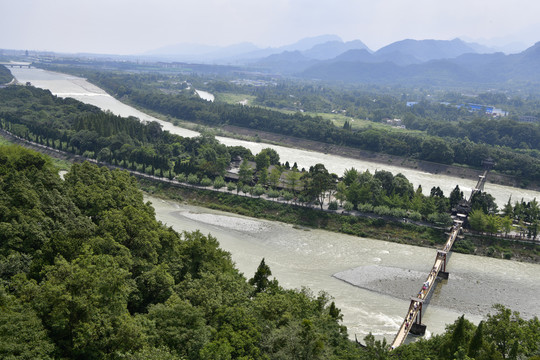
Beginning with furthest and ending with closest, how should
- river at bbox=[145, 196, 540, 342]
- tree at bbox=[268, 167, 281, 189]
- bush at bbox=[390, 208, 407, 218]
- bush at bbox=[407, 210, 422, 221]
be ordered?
tree at bbox=[268, 167, 281, 189] < bush at bbox=[390, 208, 407, 218] < bush at bbox=[407, 210, 422, 221] < river at bbox=[145, 196, 540, 342]

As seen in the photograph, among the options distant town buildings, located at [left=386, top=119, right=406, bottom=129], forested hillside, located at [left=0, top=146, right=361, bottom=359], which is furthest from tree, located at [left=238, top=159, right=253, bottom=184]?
distant town buildings, located at [left=386, top=119, right=406, bottom=129]

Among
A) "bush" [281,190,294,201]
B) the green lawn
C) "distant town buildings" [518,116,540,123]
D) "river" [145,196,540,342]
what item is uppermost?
"distant town buildings" [518,116,540,123]

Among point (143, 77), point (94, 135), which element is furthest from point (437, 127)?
point (143, 77)

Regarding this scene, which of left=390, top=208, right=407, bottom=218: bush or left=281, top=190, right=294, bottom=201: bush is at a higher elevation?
left=390, top=208, right=407, bottom=218: bush

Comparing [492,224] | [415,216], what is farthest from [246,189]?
[492,224]

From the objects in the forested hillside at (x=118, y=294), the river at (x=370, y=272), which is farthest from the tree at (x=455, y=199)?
the forested hillside at (x=118, y=294)

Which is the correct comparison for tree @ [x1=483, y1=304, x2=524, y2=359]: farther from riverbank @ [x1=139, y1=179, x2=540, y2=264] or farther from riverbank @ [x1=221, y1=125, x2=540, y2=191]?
riverbank @ [x1=221, y1=125, x2=540, y2=191]

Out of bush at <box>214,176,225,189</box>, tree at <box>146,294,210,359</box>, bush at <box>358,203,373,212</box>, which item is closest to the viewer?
tree at <box>146,294,210,359</box>
